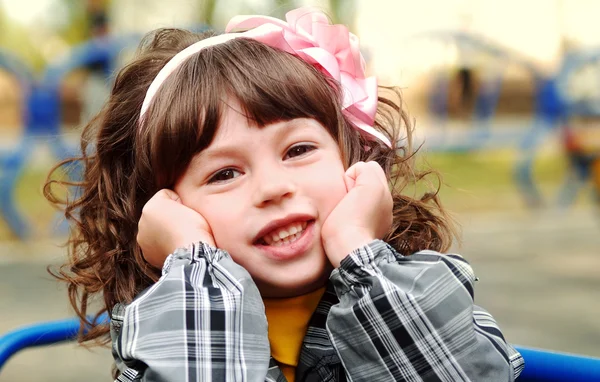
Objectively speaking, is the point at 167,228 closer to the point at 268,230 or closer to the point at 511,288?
the point at 268,230

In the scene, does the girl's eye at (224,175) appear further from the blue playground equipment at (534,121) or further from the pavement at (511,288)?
the blue playground equipment at (534,121)

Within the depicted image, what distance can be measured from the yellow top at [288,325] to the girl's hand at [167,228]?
0.14 metres

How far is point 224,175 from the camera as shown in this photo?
1.19 m

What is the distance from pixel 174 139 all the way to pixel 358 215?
289mm

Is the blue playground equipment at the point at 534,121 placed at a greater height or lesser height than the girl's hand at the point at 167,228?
lesser

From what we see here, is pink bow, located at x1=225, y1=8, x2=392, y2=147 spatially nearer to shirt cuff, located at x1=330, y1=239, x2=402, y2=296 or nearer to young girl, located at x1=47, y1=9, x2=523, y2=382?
young girl, located at x1=47, y1=9, x2=523, y2=382

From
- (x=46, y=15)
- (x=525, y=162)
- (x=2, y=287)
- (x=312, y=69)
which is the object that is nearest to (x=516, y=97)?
(x=525, y=162)

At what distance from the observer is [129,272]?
140 centimetres

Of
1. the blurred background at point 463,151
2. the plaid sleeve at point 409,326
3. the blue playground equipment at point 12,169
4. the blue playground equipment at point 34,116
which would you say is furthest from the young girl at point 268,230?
the blue playground equipment at point 12,169

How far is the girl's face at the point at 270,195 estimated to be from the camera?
1.13m

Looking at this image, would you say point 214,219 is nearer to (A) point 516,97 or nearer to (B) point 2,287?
(B) point 2,287

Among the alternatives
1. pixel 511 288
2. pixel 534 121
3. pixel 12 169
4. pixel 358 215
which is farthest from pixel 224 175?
pixel 534 121

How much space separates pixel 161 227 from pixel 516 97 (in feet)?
35.9

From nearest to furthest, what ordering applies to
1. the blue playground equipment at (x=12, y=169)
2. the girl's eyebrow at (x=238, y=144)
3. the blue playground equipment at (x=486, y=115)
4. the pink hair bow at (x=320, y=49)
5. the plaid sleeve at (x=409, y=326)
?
the plaid sleeve at (x=409, y=326) < the girl's eyebrow at (x=238, y=144) < the pink hair bow at (x=320, y=49) < the blue playground equipment at (x=12, y=169) < the blue playground equipment at (x=486, y=115)
